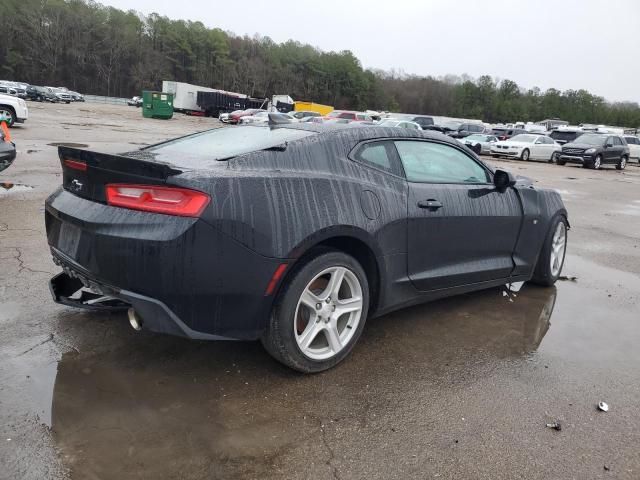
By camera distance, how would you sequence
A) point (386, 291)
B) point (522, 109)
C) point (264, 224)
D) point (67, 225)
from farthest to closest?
point (522, 109), point (386, 291), point (67, 225), point (264, 224)

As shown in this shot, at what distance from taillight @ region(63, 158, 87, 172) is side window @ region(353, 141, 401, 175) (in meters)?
1.60

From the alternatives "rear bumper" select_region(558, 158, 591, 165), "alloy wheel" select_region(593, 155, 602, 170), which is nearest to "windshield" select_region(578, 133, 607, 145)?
"alloy wheel" select_region(593, 155, 602, 170)

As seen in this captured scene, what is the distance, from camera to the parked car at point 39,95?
184 ft

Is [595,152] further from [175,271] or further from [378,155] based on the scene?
[175,271]

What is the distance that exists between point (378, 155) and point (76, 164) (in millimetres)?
1854

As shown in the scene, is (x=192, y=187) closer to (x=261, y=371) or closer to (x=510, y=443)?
(x=261, y=371)

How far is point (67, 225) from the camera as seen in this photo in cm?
302

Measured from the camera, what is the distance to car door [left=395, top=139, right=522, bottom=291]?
3.69 metres

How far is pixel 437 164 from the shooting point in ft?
13.1

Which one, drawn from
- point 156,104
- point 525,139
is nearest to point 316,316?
point 525,139

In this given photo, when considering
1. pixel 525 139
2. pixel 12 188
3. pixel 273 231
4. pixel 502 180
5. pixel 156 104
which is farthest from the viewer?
pixel 156 104

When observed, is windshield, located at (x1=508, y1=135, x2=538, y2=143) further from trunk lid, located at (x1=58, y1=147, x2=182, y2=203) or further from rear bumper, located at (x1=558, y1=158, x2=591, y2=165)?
trunk lid, located at (x1=58, y1=147, x2=182, y2=203)

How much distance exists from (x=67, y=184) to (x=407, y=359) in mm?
2400

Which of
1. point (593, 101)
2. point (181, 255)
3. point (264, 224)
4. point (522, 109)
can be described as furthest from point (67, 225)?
point (593, 101)
